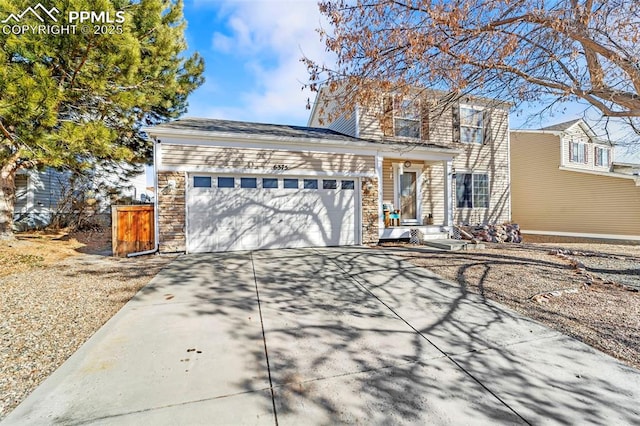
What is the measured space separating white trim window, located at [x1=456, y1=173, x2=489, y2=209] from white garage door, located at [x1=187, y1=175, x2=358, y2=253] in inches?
232

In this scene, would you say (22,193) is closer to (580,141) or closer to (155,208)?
(155,208)

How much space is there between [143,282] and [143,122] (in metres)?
8.20

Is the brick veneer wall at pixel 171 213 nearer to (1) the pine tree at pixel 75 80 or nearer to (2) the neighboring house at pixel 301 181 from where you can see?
(2) the neighboring house at pixel 301 181

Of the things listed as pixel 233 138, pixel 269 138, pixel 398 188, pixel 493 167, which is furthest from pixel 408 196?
pixel 233 138

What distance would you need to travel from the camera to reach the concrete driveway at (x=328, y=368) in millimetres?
2062

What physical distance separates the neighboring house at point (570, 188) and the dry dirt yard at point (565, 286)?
20.8 ft

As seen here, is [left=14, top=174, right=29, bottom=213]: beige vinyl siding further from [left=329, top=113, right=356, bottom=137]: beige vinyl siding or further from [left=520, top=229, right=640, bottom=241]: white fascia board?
[left=520, top=229, right=640, bottom=241]: white fascia board

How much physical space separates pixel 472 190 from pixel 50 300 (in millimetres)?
14153

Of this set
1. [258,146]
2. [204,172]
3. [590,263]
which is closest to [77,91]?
[204,172]

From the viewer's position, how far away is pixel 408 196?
37.4ft

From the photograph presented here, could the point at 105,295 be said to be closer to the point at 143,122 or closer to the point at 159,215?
the point at 159,215

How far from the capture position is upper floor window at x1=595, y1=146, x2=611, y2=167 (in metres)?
17.2

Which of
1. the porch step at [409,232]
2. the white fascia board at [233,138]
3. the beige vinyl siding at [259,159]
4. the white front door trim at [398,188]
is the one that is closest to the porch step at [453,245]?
the porch step at [409,232]

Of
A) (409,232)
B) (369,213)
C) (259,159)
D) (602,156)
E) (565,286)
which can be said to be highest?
(602,156)
